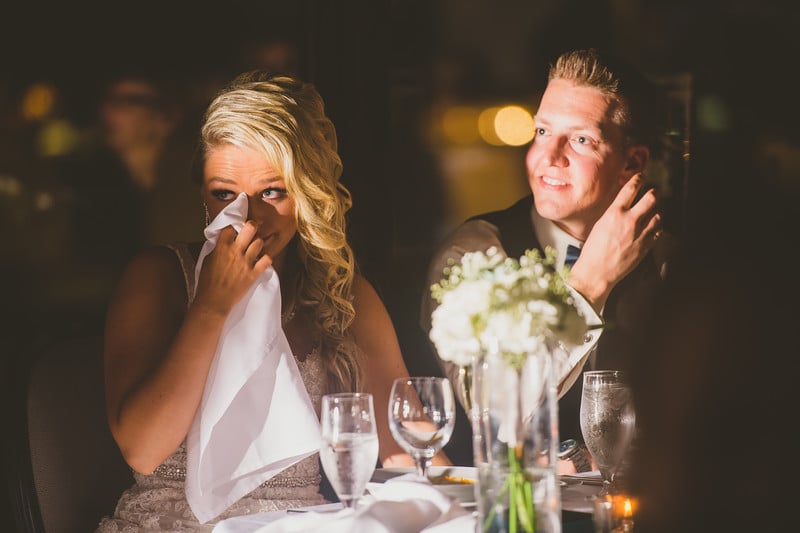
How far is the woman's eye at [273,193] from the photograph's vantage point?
2570 mm

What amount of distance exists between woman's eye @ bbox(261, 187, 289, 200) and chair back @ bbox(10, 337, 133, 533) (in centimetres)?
59

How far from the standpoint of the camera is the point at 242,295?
236 centimetres

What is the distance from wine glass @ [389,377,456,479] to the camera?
1.74 m

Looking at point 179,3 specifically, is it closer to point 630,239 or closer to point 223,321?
point 223,321

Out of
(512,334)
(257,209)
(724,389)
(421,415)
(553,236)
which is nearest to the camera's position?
(724,389)

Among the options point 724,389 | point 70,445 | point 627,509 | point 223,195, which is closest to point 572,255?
point 223,195

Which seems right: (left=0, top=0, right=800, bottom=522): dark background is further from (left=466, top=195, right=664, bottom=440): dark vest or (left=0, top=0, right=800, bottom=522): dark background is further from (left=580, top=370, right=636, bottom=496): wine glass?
(left=580, top=370, right=636, bottom=496): wine glass

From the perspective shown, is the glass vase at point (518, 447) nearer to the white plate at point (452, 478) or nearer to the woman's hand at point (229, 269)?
the white plate at point (452, 478)

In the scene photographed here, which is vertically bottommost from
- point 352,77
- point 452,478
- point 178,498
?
point 178,498

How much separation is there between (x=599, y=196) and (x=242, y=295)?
1018 millimetres

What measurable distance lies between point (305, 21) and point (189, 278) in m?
0.91

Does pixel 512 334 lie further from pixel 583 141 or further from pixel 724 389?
pixel 583 141

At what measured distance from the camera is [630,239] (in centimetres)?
266

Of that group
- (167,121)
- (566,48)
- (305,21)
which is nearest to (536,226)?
(566,48)
